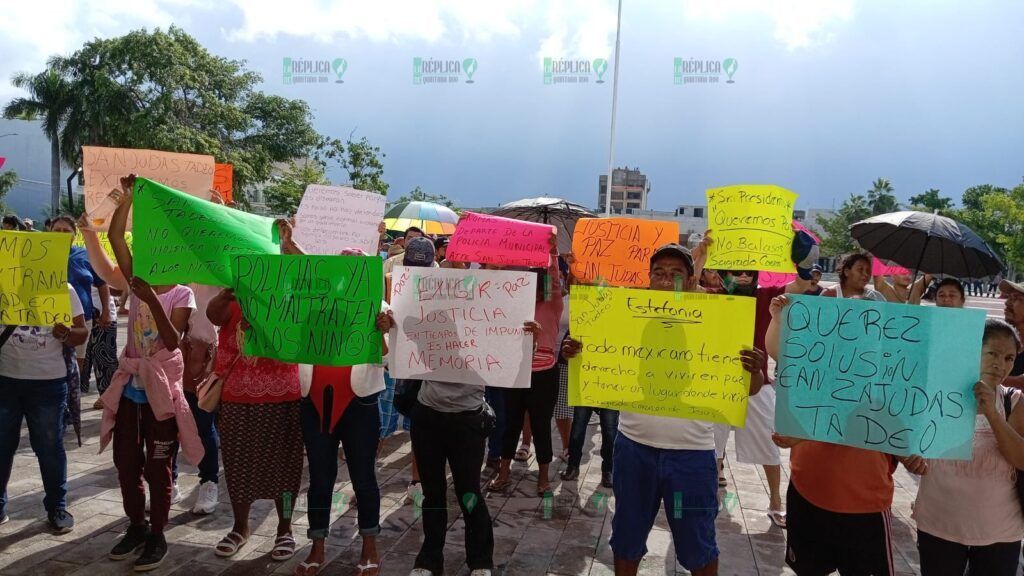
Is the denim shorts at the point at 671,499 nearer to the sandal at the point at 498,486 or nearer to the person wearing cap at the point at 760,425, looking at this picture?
the person wearing cap at the point at 760,425

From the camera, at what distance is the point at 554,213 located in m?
6.21

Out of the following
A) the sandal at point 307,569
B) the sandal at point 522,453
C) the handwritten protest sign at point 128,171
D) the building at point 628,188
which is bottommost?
the sandal at point 522,453

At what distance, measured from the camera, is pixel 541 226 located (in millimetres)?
4613

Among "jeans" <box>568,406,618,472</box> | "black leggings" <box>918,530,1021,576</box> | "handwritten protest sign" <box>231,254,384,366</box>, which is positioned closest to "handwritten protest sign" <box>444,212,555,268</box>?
"handwritten protest sign" <box>231,254,384,366</box>

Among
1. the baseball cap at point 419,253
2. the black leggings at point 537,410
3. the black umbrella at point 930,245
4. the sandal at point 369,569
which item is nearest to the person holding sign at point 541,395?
the black leggings at point 537,410

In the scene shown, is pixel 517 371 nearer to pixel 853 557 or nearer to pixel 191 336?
pixel 853 557

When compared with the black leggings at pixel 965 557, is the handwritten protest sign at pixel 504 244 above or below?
above

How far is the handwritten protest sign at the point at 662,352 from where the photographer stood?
2951mm

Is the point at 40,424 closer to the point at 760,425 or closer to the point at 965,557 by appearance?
the point at 760,425

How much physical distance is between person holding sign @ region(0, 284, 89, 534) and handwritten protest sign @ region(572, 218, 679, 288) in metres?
3.60

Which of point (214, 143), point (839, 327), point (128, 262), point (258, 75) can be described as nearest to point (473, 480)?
point (839, 327)

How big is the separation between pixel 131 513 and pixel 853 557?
408 cm

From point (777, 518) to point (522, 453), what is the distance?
2.47 m

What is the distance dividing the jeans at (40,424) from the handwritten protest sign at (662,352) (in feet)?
11.6
